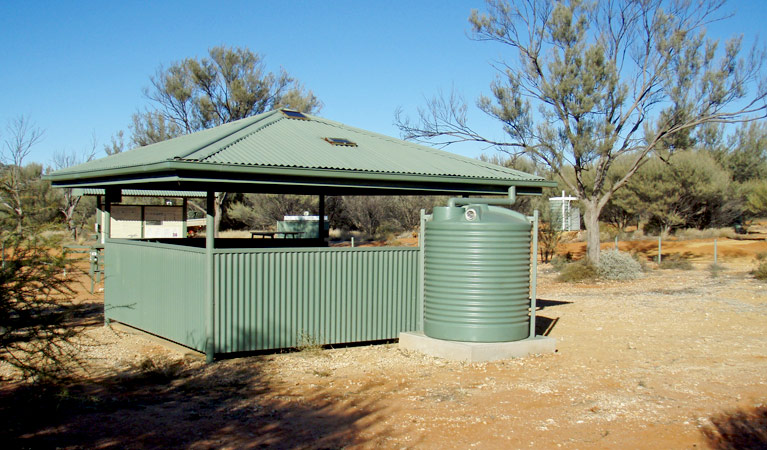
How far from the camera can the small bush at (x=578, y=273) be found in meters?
20.7

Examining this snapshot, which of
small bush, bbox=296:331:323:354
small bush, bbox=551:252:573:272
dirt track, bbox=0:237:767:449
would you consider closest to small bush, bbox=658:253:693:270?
small bush, bbox=551:252:573:272

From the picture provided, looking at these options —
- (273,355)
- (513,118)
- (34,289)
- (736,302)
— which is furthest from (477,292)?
(513,118)

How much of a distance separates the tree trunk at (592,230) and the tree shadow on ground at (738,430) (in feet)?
51.2

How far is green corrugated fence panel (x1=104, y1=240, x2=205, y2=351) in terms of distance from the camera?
923 cm

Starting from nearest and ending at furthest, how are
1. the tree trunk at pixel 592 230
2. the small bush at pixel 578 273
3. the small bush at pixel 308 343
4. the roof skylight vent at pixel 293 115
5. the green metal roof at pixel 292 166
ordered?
1. the green metal roof at pixel 292 166
2. the small bush at pixel 308 343
3. the roof skylight vent at pixel 293 115
4. the small bush at pixel 578 273
5. the tree trunk at pixel 592 230

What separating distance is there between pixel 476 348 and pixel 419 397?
1.85 m

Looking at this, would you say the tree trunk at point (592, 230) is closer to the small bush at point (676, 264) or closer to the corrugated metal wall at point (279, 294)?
the small bush at point (676, 264)

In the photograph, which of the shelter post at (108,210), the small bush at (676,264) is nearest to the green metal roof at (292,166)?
the shelter post at (108,210)

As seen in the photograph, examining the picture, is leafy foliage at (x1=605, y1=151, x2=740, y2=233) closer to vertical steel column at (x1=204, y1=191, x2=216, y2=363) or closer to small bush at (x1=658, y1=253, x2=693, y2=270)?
small bush at (x1=658, y1=253, x2=693, y2=270)

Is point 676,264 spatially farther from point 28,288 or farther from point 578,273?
point 28,288

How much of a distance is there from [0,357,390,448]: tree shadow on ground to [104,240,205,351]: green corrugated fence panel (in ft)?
3.71

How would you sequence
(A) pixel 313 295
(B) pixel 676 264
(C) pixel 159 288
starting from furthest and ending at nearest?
(B) pixel 676 264
(C) pixel 159 288
(A) pixel 313 295

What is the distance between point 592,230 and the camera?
22469mm

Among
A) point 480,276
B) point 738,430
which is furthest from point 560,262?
point 738,430
